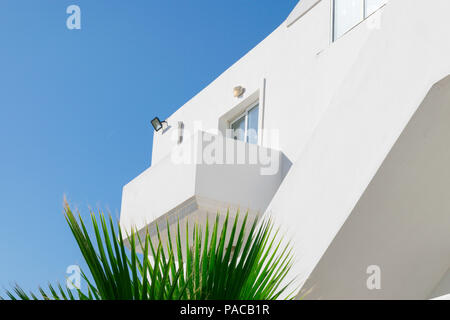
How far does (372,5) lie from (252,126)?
315cm

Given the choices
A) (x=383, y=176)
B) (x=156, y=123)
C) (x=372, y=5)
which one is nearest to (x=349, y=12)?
(x=372, y=5)

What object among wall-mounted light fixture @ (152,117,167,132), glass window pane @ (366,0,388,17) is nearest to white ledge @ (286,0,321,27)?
glass window pane @ (366,0,388,17)

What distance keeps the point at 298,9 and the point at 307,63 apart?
1.22m

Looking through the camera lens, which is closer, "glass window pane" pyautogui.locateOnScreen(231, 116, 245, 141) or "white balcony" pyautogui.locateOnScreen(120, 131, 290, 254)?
"white balcony" pyautogui.locateOnScreen(120, 131, 290, 254)

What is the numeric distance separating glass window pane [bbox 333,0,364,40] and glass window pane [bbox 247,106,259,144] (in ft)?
7.51

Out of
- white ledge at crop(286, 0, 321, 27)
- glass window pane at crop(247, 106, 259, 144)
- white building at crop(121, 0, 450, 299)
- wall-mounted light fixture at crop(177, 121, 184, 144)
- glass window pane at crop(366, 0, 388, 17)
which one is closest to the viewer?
white building at crop(121, 0, 450, 299)

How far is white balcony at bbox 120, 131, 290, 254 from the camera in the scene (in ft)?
28.5

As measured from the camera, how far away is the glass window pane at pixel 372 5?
30.2 feet

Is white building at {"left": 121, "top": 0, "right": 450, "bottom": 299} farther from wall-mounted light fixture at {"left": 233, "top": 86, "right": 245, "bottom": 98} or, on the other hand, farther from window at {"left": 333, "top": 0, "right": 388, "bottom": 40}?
wall-mounted light fixture at {"left": 233, "top": 86, "right": 245, "bottom": 98}

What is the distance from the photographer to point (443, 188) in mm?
5301

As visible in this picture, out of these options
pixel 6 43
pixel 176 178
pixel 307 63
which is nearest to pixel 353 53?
pixel 307 63

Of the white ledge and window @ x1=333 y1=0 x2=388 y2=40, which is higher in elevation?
the white ledge

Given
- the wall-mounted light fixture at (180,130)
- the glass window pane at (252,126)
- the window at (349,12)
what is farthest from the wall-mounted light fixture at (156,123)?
the window at (349,12)
